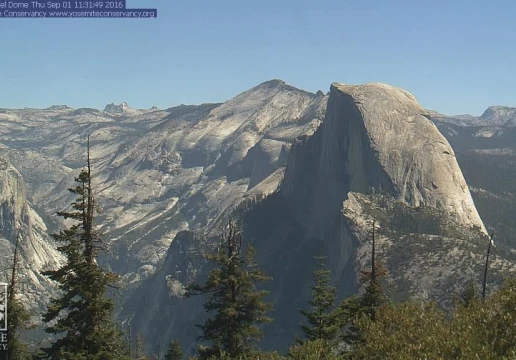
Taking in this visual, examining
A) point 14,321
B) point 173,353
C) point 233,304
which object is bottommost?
point 173,353

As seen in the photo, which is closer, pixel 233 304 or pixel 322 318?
pixel 233 304

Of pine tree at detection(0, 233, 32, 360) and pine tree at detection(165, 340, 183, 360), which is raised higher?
pine tree at detection(0, 233, 32, 360)

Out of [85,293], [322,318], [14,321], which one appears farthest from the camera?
[322,318]

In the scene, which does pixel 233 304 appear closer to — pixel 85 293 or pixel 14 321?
pixel 85 293

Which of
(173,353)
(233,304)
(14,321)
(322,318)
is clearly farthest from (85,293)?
(173,353)

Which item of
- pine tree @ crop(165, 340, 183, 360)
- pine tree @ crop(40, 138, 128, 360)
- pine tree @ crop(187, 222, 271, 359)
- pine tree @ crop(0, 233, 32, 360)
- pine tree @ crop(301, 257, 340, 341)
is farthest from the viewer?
pine tree @ crop(165, 340, 183, 360)

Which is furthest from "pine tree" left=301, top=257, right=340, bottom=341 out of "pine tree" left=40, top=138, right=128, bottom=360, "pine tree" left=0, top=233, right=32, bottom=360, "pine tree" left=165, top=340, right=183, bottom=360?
"pine tree" left=165, top=340, right=183, bottom=360

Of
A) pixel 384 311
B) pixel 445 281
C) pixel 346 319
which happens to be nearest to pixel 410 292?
pixel 445 281

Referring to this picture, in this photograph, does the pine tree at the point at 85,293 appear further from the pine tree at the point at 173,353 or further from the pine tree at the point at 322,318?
the pine tree at the point at 173,353

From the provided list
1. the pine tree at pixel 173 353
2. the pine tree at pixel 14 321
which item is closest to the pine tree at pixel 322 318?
the pine tree at pixel 14 321

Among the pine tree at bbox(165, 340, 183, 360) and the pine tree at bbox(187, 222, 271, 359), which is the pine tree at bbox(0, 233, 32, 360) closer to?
the pine tree at bbox(187, 222, 271, 359)

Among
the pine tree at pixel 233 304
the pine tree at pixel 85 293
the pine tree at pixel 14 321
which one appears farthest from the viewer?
the pine tree at pixel 233 304

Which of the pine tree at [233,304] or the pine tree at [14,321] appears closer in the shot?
the pine tree at [14,321]
